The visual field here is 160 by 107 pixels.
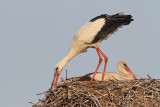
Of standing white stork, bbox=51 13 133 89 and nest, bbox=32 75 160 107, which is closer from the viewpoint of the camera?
nest, bbox=32 75 160 107

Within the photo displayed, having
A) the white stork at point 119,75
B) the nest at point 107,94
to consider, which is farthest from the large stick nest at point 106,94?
the white stork at point 119,75

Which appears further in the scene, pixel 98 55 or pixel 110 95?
pixel 98 55

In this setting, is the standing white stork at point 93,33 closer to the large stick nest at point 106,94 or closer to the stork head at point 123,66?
the stork head at point 123,66

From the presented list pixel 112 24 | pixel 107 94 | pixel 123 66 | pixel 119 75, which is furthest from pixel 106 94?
pixel 112 24

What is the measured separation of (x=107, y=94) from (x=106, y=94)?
0.03 m

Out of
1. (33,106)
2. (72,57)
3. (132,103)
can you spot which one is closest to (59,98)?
(33,106)

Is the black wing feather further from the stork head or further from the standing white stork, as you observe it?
the stork head

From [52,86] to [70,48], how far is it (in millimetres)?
1596

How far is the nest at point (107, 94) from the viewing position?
884 centimetres

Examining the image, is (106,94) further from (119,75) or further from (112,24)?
(112,24)

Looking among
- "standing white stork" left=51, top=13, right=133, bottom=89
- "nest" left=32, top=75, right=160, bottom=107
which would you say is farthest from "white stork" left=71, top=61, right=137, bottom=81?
"nest" left=32, top=75, right=160, bottom=107

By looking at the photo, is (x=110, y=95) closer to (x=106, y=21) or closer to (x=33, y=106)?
(x=33, y=106)

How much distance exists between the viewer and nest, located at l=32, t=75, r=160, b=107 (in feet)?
29.0

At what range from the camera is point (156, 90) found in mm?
9273
